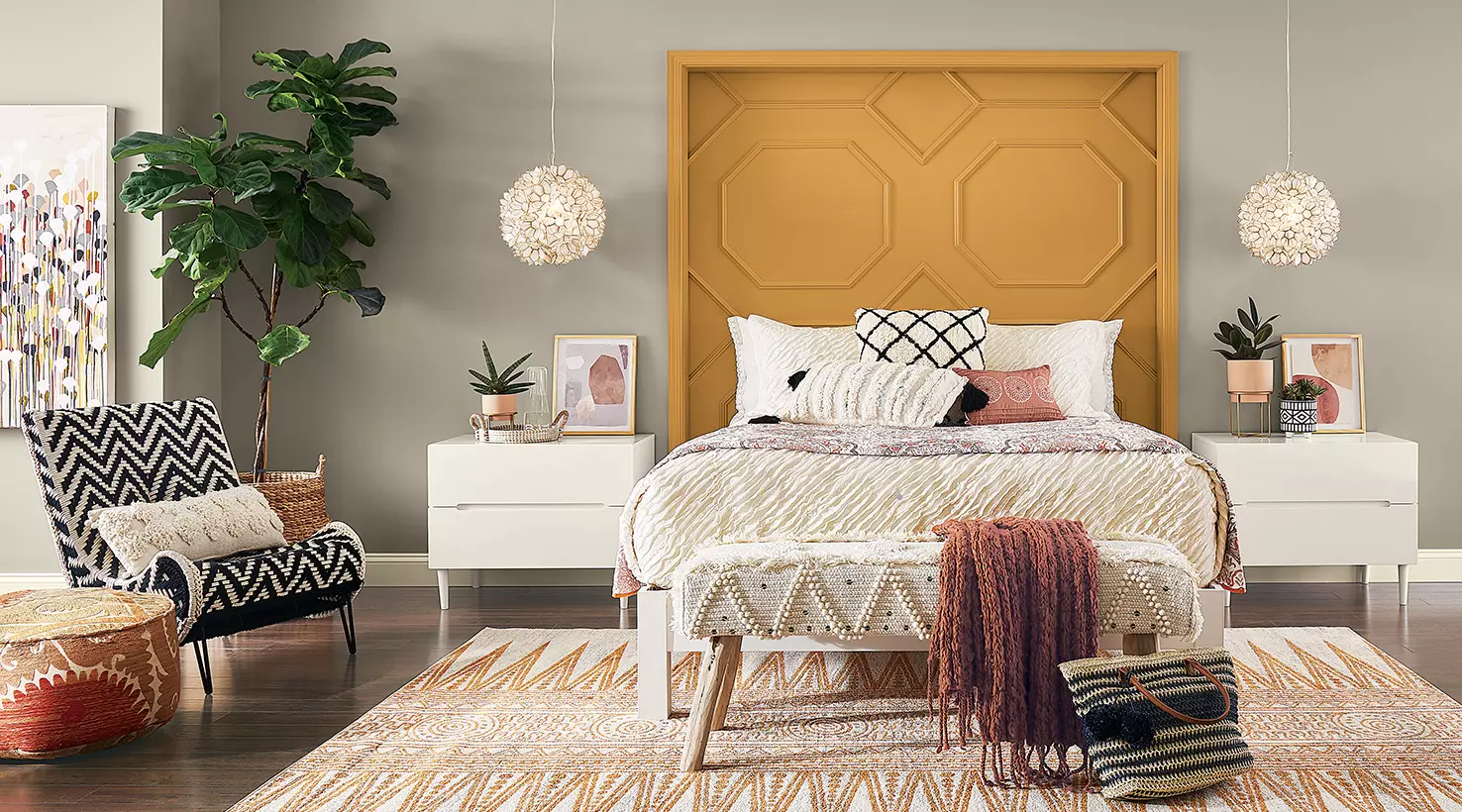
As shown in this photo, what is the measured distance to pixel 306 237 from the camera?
392cm

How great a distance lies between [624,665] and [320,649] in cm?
100

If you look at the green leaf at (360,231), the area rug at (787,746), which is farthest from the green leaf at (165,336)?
the area rug at (787,746)

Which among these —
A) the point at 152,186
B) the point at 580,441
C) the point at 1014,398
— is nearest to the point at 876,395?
the point at 1014,398

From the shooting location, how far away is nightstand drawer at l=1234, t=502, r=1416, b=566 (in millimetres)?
3873

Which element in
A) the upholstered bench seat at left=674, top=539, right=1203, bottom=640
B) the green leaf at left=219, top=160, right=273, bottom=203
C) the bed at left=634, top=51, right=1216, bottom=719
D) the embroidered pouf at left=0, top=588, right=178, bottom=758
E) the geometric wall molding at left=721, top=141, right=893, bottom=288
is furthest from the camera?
the geometric wall molding at left=721, top=141, right=893, bottom=288

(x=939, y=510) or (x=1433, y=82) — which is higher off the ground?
(x=1433, y=82)

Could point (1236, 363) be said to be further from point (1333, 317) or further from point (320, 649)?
point (320, 649)

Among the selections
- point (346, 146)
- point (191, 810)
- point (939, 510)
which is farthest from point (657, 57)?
point (191, 810)

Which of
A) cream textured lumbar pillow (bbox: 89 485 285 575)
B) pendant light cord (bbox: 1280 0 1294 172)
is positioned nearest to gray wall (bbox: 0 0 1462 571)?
pendant light cord (bbox: 1280 0 1294 172)

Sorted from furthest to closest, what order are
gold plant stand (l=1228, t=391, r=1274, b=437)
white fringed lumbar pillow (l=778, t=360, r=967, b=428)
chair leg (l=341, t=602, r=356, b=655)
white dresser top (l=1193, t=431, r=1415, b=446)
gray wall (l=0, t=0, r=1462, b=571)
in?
gray wall (l=0, t=0, r=1462, b=571), gold plant stand (l=1228, t=391, r=1274, b=437), white dresser top (l=1193, t=431, r=1415, b=446), white fringed lumbar pillow (l=778, t=360, r=967, b=428), chair leg (l=341, t=602, r=356, b=655)

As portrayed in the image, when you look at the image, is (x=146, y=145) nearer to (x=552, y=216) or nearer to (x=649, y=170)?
(x=552, y=216)

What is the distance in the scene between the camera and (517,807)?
2.18m

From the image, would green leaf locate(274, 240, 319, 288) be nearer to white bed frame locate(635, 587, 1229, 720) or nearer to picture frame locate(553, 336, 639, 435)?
picture frame locate(553, 336, 639, 435)

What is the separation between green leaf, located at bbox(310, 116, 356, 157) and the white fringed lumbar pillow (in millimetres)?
1878
